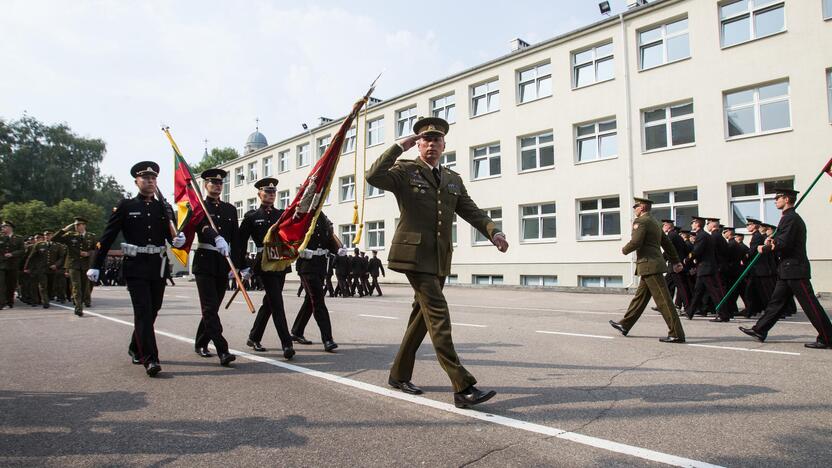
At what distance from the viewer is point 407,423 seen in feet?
12.2

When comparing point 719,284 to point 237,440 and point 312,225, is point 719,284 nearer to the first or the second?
point 312,225

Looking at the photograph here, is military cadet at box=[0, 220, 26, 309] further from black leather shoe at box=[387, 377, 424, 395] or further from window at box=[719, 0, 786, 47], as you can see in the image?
window at box=[719, 0, 786, 47]

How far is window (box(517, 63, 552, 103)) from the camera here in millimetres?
24031

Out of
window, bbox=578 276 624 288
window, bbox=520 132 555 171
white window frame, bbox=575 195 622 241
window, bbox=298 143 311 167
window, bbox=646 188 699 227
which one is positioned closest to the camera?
window, bbox=646 188 699 227

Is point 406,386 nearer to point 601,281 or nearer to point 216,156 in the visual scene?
point 601,281

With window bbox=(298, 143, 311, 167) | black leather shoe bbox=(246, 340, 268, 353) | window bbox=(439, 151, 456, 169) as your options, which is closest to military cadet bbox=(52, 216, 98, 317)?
black leather shoe bbox=(246, 340, 268, 353)

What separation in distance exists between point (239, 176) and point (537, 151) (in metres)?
35.1

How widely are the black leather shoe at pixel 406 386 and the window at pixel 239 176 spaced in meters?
49.0

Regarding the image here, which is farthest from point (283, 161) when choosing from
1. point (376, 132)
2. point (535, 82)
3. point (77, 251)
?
point (77, 251)

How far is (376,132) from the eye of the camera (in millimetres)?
34812

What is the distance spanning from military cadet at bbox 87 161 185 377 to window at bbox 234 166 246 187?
46.4m

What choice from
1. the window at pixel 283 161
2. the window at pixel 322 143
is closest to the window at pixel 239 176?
the window at pixel 283 161

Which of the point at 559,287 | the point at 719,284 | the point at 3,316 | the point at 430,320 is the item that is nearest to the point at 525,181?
the point at 559,287

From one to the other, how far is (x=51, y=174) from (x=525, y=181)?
53623 millimetres
